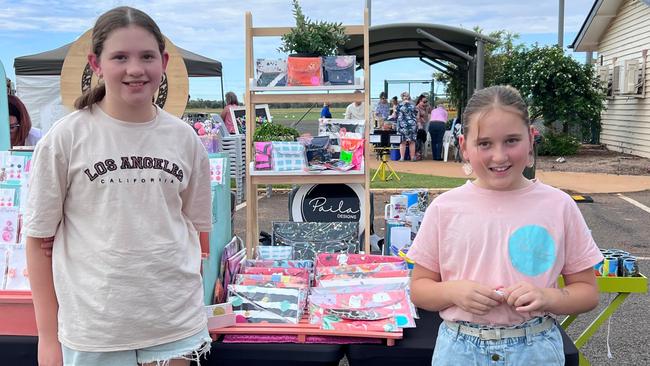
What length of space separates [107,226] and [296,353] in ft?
4.10

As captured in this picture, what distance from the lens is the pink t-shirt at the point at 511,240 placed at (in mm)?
1742

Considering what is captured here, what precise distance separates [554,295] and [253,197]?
8.91ft

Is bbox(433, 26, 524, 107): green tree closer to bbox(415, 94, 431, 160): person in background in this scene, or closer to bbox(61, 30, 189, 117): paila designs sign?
bbox(415, 94, 431, 160): person in background

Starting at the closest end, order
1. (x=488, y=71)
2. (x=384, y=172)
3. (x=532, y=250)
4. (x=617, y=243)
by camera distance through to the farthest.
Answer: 1. (x=532, y=250)
2. (x=617, y=243)
3. (x=384, y=172)
4. (x=488, y=71)

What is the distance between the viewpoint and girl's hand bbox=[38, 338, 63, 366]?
1.83 metres

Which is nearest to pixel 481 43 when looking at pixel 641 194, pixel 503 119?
pixel 641 194

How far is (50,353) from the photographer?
6.01 feet

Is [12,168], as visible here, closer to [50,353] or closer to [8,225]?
[8,225]

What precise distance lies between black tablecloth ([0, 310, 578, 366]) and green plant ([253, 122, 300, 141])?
1751 millimetres

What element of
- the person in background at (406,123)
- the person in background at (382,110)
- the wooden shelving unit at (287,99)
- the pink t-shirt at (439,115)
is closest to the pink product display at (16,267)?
the wooden shelving unit at (287,99)

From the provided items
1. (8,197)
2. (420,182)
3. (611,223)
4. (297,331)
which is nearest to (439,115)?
(420,182)

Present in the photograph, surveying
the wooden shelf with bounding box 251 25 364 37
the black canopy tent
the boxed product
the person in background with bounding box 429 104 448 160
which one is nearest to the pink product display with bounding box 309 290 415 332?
the boxed product

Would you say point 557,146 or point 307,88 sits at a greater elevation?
point 307,88

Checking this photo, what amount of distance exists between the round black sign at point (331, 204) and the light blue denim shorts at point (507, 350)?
8.32 feet
